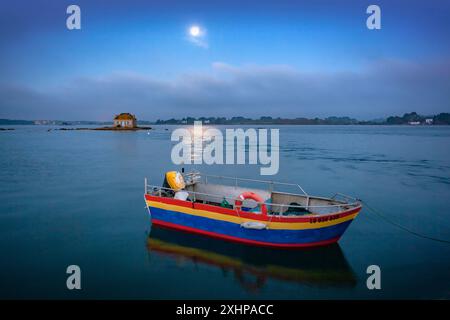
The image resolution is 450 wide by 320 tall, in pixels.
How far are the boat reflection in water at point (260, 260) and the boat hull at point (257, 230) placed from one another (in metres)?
0.37

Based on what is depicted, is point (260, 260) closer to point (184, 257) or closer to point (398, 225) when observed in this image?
point (184, 257)

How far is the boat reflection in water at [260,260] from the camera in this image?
10.9 meters


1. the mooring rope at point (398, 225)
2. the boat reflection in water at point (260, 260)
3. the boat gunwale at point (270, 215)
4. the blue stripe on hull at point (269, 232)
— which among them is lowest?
the boat reflection in water at point (260, 260)

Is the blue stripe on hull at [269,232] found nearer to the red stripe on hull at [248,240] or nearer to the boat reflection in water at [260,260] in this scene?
the red stripe on hull at [248,240]

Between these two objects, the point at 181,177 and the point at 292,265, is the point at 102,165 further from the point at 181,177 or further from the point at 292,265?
the point at 292,265

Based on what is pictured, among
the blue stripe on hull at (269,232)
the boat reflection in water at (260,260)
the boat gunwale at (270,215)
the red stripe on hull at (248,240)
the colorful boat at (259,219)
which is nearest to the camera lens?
the boat reflection in water at (260,260)

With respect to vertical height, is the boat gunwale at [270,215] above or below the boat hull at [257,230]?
above

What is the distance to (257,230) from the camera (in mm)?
12180

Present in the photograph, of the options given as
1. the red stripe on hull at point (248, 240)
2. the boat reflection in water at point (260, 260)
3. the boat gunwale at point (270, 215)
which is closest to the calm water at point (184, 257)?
the boat reflection in water at point (260, 260)

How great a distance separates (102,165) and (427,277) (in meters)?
36.1

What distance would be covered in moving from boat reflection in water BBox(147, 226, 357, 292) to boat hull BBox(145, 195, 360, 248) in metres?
0.37

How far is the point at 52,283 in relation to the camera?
34.1 ft

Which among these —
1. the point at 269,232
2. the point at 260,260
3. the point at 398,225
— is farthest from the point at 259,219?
the point at 398,225
